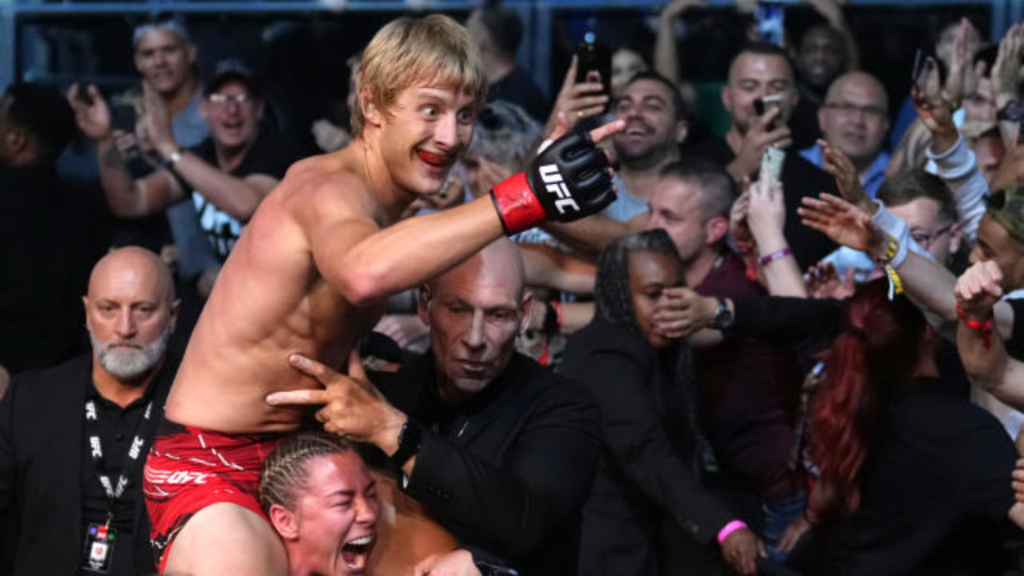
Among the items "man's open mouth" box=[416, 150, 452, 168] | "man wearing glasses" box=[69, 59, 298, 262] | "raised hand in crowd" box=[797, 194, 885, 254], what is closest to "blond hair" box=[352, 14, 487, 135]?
"man's open mouth" box=[416, 150, 452, 168]

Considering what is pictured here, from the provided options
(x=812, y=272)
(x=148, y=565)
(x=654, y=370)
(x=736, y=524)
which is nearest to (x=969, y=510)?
(x=736, y=524)

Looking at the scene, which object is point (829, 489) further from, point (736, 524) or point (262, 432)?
point (262, 432)

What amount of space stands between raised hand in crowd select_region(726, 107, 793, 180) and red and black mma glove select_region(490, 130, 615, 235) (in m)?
3.03

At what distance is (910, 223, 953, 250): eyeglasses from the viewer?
17.3 ft

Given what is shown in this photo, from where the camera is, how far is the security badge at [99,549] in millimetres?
5082

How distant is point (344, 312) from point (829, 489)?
178 centimetres

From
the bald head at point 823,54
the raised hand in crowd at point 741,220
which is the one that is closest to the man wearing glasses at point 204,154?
the raised hand in crowd at point 741,220

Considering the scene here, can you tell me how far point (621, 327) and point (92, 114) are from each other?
2.86 meters

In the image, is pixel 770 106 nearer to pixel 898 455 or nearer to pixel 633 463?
pixel 633 463

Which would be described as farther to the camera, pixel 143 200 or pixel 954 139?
pixel 143 200

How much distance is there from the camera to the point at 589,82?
5.48m

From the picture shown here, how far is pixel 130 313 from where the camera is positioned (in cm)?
539

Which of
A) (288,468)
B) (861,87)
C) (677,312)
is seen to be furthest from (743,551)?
(861,87)

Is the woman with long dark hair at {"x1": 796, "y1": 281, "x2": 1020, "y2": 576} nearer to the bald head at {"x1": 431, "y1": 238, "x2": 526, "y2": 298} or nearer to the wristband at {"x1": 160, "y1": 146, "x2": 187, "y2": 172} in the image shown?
the bald head at {"x1": 431, "y1": 238, "x2": 526, "y2": 298}
